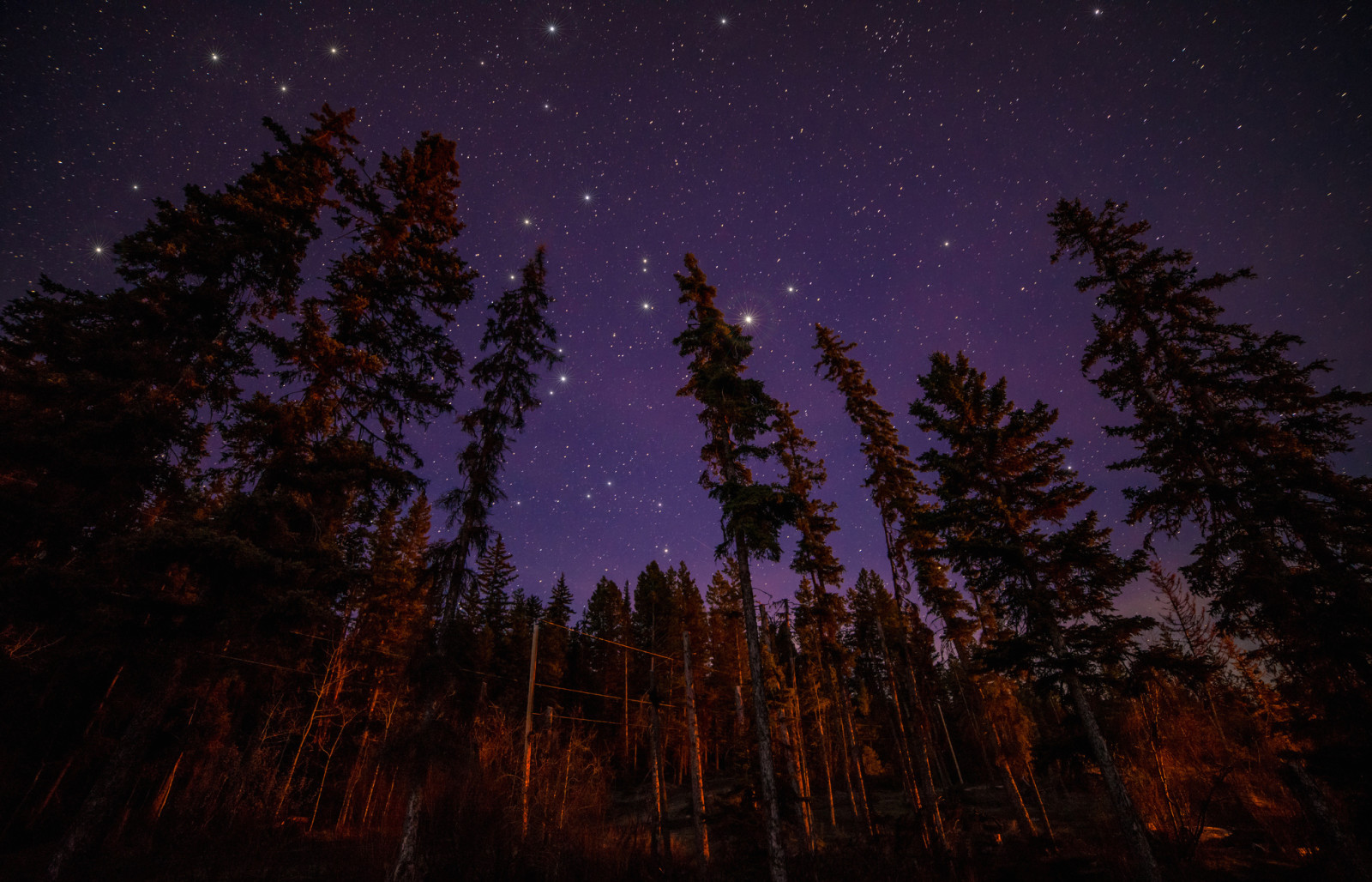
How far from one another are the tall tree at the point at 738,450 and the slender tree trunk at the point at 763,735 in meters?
0.02

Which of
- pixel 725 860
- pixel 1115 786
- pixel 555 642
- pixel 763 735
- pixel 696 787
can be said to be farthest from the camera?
pixel 555 642

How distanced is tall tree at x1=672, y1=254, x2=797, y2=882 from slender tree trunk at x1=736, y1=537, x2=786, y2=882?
0.02 metres

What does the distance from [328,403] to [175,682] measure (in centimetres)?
685

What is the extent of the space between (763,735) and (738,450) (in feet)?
29.0

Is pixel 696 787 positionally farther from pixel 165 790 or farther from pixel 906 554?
pixel 165 790

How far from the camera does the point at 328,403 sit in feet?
39.2

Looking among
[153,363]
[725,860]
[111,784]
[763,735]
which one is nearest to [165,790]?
[111,784]

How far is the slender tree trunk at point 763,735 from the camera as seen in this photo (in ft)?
38.8

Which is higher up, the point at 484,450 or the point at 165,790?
the point at 484,450

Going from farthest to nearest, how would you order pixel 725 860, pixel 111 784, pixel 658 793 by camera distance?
pixel 725 860, pixel 658 793, pixel 111 784

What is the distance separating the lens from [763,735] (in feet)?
42.4

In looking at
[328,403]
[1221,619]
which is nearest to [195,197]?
[328,403]

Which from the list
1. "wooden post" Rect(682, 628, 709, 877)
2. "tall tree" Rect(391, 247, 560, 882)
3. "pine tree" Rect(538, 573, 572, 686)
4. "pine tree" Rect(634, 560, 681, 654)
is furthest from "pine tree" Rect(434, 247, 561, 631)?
"pine tree" Rect(634, 560, 681, 654)

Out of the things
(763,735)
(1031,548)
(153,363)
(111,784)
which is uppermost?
(153,363)
